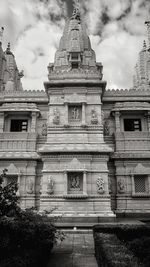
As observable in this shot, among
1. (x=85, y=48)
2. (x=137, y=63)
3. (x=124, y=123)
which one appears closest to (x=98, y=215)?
(x=124, y=123)

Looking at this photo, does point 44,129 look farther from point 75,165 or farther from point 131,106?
point 131,106

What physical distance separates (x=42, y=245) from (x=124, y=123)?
60.7 feet

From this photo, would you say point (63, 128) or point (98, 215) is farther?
point (63, 128)

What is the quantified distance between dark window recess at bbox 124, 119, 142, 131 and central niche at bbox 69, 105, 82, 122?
17.5 ft

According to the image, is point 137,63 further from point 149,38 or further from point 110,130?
point 110,130

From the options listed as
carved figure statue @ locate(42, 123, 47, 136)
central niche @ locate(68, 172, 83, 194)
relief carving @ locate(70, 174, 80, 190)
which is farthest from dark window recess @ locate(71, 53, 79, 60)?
relief carving @ locate(70, 174, 80, 190)

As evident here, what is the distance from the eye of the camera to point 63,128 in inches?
884

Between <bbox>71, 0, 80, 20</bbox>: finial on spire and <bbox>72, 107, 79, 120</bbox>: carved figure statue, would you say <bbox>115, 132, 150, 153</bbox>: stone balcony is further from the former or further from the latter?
<bbox>71, 0, 80, 20</bbox>: finial on spire

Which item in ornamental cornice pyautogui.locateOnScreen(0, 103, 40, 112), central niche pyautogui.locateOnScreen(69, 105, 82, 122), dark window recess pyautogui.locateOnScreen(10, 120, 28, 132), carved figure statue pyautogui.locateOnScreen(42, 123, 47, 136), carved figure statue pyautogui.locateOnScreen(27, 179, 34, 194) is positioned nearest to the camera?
carved figure statue pyautogui.locateOnScreen(27, 179, 34, 194)

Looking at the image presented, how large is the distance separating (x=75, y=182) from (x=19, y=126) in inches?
350

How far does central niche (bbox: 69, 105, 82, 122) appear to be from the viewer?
75.9 ft

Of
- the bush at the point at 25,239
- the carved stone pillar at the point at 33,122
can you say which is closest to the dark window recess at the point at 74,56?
the carved stone pillar at the point at 33,122

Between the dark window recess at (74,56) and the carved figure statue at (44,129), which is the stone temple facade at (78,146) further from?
the dark window recess at (74,56)

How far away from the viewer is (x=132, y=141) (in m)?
23.9
